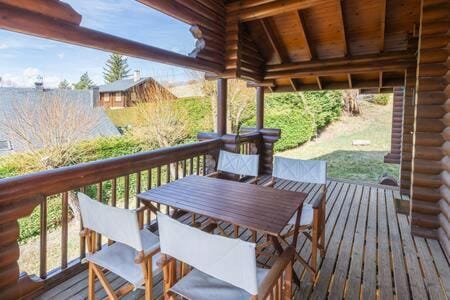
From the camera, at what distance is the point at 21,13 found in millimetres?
1904

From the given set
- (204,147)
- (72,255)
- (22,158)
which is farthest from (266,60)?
(22,158)

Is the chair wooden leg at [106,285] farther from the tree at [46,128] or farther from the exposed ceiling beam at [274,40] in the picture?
the tree at [46,128]

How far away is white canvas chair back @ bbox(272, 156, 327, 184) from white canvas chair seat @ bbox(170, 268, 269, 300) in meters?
1.53

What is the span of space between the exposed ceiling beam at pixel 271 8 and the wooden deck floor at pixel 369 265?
10.0 ft

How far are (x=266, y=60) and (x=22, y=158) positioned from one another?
7.03m

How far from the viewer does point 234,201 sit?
6.88ft

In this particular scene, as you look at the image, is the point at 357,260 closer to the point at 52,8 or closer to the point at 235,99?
the point at 52,8

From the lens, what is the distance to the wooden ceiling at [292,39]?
11.8 ft

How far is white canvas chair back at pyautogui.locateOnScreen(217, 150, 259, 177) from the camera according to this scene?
3092 mm

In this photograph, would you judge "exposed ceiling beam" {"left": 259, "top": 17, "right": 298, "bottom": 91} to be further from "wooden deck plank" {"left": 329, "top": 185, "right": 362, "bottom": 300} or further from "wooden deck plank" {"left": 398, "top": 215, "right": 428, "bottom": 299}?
"wooden deck plank" {"left": 398, "top": 215, "right": 428, "bottom": 299}

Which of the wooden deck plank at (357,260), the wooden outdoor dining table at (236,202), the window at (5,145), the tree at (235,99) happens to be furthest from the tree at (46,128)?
the wooden deck plank at (357,260)

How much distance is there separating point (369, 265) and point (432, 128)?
6.01ft

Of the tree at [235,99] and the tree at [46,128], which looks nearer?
the tree at [46,128]

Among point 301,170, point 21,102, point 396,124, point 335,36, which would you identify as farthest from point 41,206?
point 396,124
